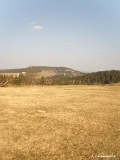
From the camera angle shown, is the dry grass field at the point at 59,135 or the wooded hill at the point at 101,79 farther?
the wooded hill at the point at 101,79

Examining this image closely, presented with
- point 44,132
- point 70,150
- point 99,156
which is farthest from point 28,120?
point 99,156

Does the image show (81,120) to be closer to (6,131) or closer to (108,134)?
(108,134)

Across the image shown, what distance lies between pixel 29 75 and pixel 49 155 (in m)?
67.2

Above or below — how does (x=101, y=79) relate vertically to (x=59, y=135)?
above

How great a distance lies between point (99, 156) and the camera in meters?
7.42

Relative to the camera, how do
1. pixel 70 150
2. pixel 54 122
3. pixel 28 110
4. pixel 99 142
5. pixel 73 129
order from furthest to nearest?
pixel 28 110 < pixel 54 122 < pixel 73 129 < pixel 99 142 < pixel 70 150

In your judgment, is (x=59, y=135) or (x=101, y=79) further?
(x=101, y=79)

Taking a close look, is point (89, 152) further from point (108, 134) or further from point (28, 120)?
point (28, 120)

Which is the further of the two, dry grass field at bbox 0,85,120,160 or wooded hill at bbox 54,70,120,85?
wooded hill at bbox 54,70,120,85

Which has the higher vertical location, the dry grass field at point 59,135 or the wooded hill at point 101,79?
the wooded hill at point 101,79

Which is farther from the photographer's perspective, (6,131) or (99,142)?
(6,131)

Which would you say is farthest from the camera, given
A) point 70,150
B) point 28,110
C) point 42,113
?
point 28,110

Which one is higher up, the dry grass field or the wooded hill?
the wooded hill

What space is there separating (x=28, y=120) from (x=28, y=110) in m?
3.00
